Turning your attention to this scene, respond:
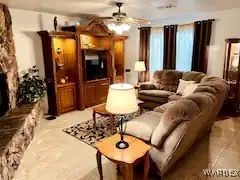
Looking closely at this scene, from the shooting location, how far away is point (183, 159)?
2938 mm

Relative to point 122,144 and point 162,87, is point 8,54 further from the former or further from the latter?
point 162,87

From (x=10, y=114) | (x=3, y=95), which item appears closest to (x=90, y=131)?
(x=10, y=114)

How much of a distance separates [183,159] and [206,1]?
304cm

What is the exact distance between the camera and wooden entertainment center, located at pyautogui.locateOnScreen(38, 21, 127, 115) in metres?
4.83

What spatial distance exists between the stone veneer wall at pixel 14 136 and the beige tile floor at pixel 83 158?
0.49 ft

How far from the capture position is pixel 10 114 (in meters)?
3.56

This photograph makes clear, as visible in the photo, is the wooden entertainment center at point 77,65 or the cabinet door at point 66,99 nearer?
the wooden entertainment center at point 77,65

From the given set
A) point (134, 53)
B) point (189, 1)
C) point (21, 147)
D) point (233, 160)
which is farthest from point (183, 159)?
point (134, 53)

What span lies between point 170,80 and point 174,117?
134 inches

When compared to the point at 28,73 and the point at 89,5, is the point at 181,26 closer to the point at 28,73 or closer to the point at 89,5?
the point at 89,5

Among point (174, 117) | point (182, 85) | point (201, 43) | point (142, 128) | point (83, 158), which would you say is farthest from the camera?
point (201, 43)

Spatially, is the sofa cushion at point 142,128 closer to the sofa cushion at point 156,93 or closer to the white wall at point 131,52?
the sofa cushion at point 156,93

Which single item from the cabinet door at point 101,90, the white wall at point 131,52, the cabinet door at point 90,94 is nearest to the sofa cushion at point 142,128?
the cabinet door at point 90,94

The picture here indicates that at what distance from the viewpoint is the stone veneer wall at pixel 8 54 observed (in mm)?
3648
